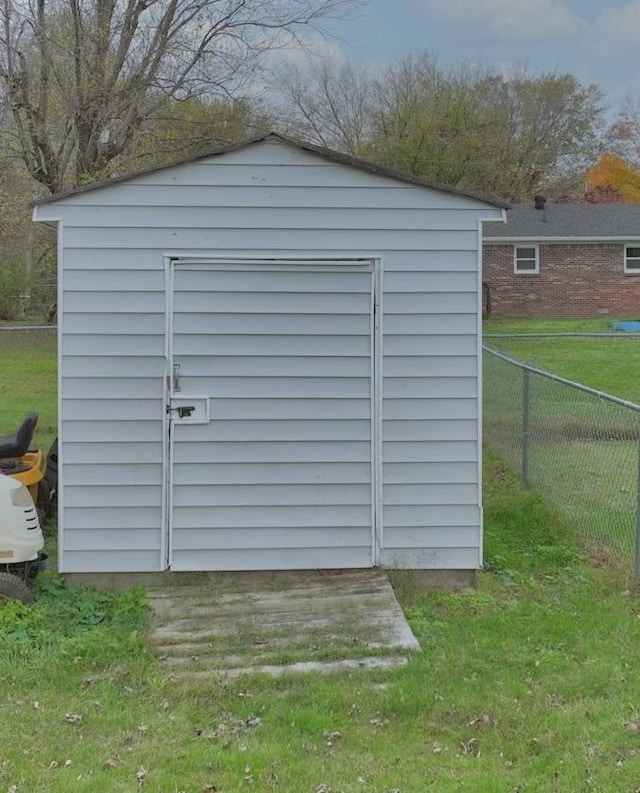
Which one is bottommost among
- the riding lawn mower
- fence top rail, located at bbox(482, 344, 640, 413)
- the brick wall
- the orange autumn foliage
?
the riding lawn mower

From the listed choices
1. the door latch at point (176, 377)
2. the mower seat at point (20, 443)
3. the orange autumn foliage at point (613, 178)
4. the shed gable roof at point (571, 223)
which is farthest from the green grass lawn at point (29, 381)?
the orange autumn foliage at point (613, 178)

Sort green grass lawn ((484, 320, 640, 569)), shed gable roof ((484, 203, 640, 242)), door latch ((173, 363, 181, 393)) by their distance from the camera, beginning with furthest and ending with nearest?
shed gable roof ((484, 203, 640, 242)) → green grass lawn ((484, 320, 640, 569)) → door latch ((173, 363, 181, 393))

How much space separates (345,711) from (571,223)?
22398mm

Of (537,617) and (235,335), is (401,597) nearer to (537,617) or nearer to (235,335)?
(537,617)

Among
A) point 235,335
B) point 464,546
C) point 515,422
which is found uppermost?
point 235,335

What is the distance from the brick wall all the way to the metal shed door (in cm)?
1885

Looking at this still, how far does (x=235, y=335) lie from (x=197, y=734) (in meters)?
2.35

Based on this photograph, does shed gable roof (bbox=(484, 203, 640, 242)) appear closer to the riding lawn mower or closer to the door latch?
the door latch

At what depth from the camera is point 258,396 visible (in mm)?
4914

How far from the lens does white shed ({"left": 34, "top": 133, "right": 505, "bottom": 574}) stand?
4.82 metres

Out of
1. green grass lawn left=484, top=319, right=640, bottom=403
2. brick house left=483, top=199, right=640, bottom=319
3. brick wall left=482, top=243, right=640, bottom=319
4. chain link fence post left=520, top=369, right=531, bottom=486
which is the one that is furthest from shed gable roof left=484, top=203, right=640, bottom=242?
chain link fence post left=520, top=369, right=531, bottom=486

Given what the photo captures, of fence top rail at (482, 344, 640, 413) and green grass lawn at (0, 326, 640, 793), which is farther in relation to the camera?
fence top rail at (482, 344, 640, 413)

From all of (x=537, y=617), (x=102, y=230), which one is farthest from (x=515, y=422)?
(x=102, y=230)

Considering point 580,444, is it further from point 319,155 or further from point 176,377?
point 176,377
